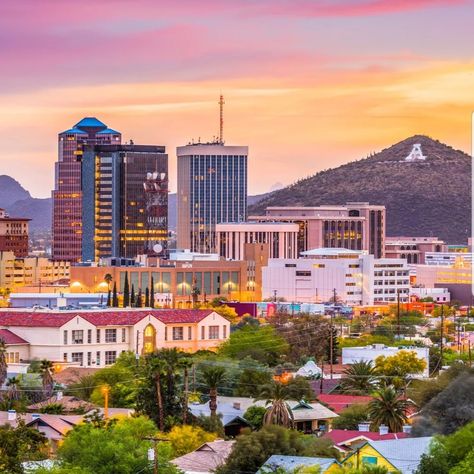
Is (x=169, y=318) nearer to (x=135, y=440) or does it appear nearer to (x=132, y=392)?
(x=132, y=392)

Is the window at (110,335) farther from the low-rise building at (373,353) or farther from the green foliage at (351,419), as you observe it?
the green foliage at (351,419)

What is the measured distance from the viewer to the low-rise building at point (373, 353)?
341 ft

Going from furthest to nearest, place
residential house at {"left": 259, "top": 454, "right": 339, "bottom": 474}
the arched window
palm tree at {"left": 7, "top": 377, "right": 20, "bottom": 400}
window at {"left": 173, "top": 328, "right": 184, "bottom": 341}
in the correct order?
1. window at {"left": 173, "top": 328, "right": 184, "bottom": 341}
2. the arched window
3. palm tree at {"left": 7, "top": 377, "right": 20, "bottom": 400}
4. residential house at {"left": 259, "top": 454, "right": 339, "bottom": 474}

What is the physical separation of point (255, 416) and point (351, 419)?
13.6 feet

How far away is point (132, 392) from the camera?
254ft

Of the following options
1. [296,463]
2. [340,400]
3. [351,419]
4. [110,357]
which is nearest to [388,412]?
[351,419]

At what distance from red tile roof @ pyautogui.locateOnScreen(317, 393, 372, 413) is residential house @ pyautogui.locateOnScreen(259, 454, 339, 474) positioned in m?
21.8

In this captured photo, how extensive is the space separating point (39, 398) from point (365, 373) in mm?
17379

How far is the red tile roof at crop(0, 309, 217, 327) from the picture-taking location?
108 m

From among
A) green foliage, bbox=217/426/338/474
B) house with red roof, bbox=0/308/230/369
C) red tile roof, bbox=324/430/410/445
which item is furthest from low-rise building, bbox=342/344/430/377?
green foliage, bbox=217/426/338/474

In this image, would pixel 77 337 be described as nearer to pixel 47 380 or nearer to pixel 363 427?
pixel 47 380

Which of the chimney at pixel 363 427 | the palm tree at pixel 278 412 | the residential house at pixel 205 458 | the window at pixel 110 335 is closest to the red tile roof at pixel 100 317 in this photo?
the window at pixel 110 335

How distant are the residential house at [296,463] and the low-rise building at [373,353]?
4576cm

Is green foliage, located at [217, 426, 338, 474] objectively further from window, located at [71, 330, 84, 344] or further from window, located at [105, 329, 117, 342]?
window, located at [105, 329, 117, 342]
